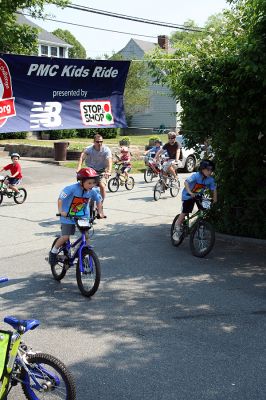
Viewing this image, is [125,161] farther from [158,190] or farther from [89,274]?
[89,274]

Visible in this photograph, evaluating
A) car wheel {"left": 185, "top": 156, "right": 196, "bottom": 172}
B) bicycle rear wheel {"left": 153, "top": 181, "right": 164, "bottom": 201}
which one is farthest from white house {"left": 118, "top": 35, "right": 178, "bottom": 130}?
bicycle rear wheel {"left": 153, "top": 181, "right": 164, "bottom": 201}

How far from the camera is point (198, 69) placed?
401 inches

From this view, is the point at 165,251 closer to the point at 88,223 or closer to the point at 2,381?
the point at 88,223

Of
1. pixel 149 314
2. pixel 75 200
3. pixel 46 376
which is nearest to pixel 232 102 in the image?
pixel 75 200

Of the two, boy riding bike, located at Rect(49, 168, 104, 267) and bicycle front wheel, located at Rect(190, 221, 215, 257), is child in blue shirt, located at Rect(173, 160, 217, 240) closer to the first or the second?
bicycle front wheel, located at Rect(190, 221, 215, 257)

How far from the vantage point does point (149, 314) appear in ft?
22.2

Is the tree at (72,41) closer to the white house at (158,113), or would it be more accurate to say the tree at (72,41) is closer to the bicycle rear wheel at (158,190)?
the white house at (158,113)

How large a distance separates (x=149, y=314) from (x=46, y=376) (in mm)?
2998

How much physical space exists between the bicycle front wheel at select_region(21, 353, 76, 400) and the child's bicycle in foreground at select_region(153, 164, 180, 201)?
501 inches

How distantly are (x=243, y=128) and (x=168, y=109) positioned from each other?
1757 inches

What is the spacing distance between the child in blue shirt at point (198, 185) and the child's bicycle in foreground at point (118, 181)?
8378 mm

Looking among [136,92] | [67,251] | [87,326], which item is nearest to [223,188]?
[67,251]

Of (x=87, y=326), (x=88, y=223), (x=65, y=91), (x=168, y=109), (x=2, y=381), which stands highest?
(x=168, y=109)

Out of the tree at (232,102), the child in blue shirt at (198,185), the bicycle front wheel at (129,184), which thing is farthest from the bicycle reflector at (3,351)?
the bicycle front wheel at (129,184)
